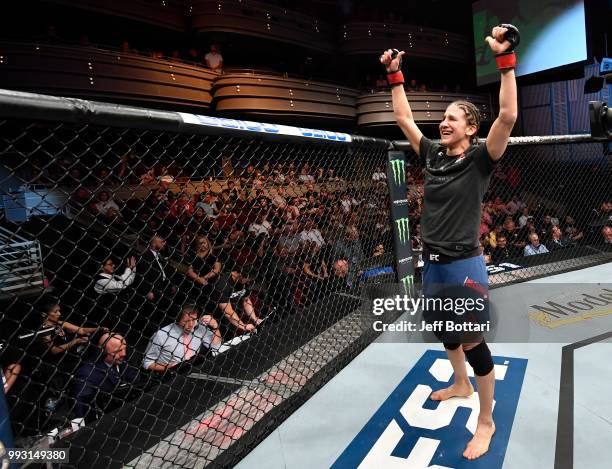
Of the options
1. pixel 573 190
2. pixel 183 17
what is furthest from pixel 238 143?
pixel 573 190

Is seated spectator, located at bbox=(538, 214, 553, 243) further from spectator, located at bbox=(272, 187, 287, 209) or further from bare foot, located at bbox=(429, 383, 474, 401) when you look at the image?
bare foot, located at bbox=(429, 383, 474, 401)

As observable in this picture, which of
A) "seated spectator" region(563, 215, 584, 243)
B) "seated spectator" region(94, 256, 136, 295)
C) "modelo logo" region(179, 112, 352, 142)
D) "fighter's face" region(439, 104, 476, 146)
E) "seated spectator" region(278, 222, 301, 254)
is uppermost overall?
"modelo logo" region(179, 112, 352, 142)

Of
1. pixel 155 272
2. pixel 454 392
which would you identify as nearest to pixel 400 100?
pixel 454 392

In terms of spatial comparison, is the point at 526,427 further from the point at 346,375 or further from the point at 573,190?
the point at 573,190

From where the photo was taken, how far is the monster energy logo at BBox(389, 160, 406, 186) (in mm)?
2598

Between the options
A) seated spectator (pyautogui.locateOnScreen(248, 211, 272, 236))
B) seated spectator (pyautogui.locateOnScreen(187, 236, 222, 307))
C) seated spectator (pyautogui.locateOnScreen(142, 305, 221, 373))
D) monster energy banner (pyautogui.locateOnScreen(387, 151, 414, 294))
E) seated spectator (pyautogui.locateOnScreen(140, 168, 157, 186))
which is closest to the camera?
seated spectator (pyautogui.locateOnScreen(140, 168, 157, 186))

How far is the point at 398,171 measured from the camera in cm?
263

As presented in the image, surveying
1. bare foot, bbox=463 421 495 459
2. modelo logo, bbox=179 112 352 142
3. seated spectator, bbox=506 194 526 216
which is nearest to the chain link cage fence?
modelo logo, bbox=179 112 352 142

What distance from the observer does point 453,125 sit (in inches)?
58.5

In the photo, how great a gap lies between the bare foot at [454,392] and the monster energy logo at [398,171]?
1.35 meters

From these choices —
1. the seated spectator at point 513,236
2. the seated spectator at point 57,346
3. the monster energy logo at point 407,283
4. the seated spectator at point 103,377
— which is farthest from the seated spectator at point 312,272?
the seated spectator at point 513,236

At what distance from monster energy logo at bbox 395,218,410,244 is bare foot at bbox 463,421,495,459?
1.37 meters

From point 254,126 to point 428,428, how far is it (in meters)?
1.35

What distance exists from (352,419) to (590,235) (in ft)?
20.5
